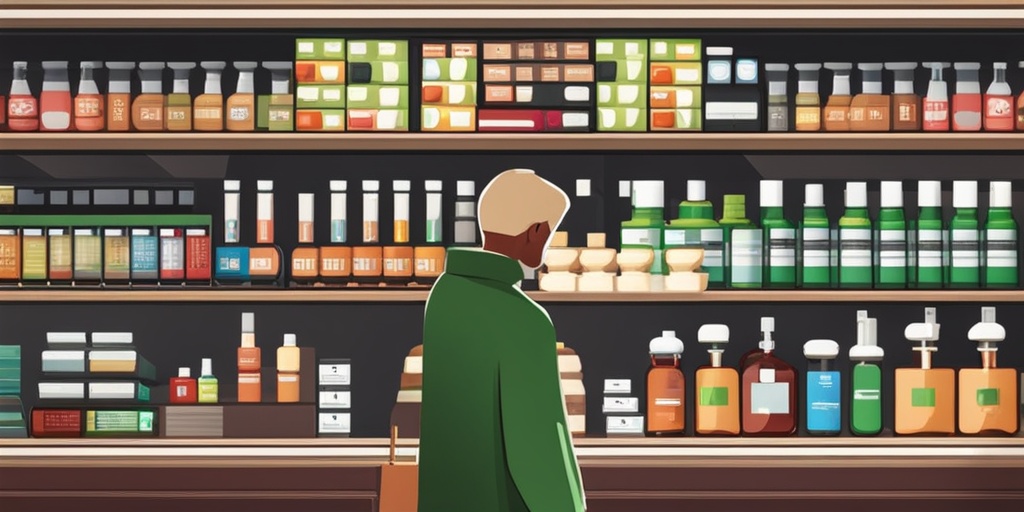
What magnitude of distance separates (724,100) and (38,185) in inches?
86.0

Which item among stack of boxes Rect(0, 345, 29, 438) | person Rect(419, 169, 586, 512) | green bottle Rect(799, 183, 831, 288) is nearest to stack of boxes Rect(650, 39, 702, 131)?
green bottle Rect(799, 183, 831, 288)

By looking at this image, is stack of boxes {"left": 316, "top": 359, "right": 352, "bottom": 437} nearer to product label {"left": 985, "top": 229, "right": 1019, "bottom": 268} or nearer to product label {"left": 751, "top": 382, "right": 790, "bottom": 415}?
product label {"left": 751, "top": 382, "right": 790, "bottom": 415}

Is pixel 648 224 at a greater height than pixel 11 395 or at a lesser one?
greater

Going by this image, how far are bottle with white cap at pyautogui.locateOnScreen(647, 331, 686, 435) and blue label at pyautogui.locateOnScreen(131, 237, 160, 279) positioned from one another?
1.57 m

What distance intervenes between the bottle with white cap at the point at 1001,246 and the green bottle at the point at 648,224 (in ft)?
3.28

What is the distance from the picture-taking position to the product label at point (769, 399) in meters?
3.58

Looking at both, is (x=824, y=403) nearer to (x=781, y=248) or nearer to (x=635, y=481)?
(x=781, y=248)

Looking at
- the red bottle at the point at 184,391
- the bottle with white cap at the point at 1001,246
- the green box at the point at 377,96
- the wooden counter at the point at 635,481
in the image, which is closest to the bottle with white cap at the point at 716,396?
the wooden counter at the point at 635,481

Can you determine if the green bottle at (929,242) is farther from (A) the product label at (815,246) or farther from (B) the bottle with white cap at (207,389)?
(B) the bottle with white cap at (207,389)

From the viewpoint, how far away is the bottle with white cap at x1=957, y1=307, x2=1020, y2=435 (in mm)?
3557

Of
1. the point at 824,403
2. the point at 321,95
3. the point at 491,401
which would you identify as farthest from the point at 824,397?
the point at 491,401

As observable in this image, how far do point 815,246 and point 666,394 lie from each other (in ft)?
2.14

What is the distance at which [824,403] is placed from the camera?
3580mm

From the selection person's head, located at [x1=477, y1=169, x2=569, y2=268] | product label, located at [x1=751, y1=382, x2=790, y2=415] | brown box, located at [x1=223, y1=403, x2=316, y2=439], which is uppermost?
person's head, located at [x1=477, y1=169, x2=569, y2=268]
